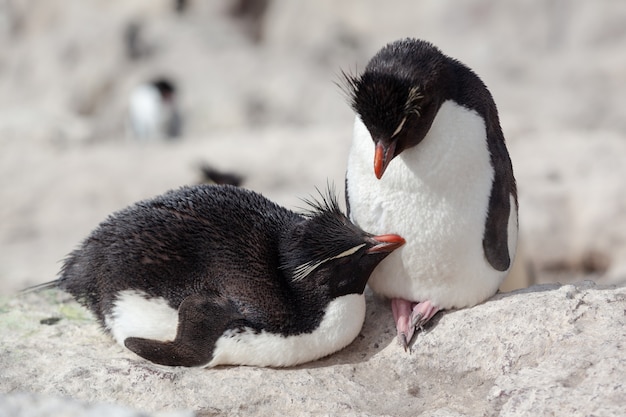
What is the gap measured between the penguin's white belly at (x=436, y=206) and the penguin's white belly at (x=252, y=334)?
24 centimetres

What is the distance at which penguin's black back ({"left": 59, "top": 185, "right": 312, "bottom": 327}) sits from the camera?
2551 mm

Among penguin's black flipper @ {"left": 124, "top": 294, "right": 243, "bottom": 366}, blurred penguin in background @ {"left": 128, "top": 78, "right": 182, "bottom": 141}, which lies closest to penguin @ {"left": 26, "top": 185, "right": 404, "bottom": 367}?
penguin's black flipper @ {"left": 124, "top": 294, "right": 243, "bottom": 366}

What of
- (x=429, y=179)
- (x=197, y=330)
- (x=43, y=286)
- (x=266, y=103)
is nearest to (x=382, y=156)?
(x=429, y=179)

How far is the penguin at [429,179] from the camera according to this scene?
2.38 meters

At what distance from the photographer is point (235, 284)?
254 centimetres

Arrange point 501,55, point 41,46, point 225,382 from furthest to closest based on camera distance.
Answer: point 41,46 < point 501,55 < point 225,382

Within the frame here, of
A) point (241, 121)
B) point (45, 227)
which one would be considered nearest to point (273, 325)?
point (45, 227)

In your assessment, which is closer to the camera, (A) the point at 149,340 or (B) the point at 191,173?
(A) the point at 149,340

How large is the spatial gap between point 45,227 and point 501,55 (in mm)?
7508

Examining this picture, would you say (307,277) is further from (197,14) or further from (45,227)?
(197,14)

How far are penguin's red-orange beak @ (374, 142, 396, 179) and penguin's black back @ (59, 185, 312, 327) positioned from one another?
1.43ft

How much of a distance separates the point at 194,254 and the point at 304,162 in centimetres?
486

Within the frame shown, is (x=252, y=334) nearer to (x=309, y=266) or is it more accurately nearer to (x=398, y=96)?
(x=309, y=266)

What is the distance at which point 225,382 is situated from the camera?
8.20 feet
